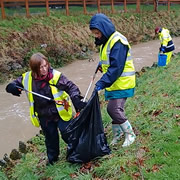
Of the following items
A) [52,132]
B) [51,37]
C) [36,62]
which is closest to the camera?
[36,62]

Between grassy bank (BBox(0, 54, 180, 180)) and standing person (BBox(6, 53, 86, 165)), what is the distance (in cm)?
61

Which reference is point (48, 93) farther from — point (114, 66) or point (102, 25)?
point (102, 25)

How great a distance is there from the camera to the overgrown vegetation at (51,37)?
12062 millimetres

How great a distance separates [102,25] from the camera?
3.28m

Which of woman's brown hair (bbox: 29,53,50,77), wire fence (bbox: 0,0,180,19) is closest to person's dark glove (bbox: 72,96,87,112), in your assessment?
woman's brown hair (bbox: 29,53,50,77)

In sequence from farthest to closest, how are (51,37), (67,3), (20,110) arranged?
(67,3), (51,37), (20,110)

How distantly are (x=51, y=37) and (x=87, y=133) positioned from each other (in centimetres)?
→ 1153

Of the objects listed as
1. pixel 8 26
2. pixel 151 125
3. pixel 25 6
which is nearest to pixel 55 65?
pixel 8 26

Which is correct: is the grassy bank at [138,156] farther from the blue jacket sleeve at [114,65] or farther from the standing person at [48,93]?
the blue jacket sleeve at [114,65]

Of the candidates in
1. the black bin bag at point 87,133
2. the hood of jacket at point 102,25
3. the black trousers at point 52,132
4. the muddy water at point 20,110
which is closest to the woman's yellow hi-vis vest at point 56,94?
the black trousers at point 52,132

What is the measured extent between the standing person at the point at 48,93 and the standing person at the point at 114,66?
1.28ft

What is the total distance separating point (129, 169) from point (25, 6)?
14355 millimetres

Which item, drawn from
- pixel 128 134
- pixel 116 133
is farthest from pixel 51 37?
pixel 128 134

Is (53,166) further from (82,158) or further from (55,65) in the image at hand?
(55,65)
